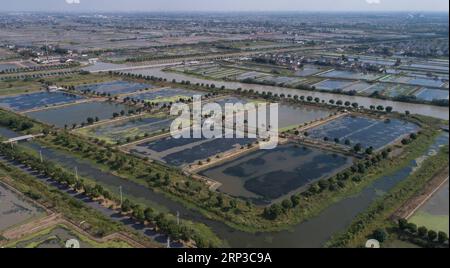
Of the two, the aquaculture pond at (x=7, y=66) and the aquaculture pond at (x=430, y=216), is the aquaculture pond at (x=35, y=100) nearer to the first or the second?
the aquaculture pond at (x=7, y=66)

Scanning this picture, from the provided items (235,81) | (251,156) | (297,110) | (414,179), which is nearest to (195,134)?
(251,156)

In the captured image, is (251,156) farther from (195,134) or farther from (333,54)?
(333,54)

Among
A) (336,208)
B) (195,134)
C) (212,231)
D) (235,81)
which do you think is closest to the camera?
(212,231)

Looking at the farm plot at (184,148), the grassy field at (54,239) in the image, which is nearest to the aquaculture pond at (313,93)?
the farm plot at (184,148)

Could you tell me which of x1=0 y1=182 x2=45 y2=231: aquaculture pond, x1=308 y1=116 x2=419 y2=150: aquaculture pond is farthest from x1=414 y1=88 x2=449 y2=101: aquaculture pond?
x1=0 y1=182 x2=45 y2=231: aquaculture pond

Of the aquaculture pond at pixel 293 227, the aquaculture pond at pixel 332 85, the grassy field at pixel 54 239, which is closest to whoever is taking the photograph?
the grassy field at pixel 54 239

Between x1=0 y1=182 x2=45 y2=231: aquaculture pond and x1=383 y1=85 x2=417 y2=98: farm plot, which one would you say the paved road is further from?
x1=383 y1=85 x2=417 y2=98: farm plot

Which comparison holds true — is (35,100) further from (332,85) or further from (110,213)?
(332,85)
